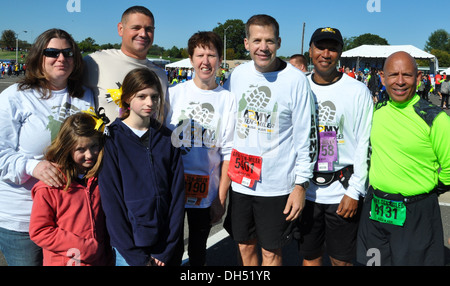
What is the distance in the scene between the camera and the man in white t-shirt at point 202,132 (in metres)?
2.68

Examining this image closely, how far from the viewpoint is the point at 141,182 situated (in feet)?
7.18

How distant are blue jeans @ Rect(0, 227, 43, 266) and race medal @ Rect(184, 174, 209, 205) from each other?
3.54ft

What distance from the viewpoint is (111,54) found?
288cm

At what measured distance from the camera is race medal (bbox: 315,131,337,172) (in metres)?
2.70

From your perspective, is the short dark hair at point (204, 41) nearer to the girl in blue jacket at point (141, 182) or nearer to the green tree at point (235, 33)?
the girl in blue jacket at point (141, 182)

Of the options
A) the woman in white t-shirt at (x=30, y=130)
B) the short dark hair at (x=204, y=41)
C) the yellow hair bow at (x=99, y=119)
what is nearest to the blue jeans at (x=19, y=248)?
the woman in white t-shirt at (x=30, y=130)

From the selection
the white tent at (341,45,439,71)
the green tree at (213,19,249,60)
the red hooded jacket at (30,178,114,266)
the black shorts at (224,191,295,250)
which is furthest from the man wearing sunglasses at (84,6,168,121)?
the green tree at (213,19,249,60)

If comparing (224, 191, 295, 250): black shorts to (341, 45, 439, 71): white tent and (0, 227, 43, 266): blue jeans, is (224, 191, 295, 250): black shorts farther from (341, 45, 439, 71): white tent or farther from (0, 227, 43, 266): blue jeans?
(341, 45, 439, 71): white tent

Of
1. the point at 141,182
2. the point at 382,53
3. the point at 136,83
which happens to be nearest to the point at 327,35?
the point at 136,83

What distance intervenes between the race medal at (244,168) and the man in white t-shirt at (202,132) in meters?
0.05

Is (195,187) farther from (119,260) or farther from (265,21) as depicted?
(265,21)

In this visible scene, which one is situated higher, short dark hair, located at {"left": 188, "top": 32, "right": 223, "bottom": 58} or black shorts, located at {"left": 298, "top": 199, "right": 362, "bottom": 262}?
short dark hair, located at {"left": 188, "top": 32, "right": 223, "bottom": 58}
